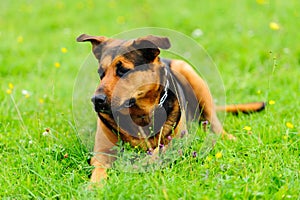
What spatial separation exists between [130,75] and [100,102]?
0.31m

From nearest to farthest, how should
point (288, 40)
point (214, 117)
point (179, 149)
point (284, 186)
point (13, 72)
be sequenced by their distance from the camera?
1. point (284, 186)
2. point (179, 149)
3. point (214, 117)
4. point (13, 72)
5. point (288, 40)

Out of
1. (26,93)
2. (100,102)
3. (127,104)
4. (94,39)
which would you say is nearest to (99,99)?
(100,102)

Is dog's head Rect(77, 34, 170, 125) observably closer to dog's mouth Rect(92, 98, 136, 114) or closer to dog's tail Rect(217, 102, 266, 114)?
dog's mouth Rect(92, 98, 136, 114)

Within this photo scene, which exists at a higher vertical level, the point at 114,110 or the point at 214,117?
the point at 114,110

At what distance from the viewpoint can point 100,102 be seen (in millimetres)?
3314

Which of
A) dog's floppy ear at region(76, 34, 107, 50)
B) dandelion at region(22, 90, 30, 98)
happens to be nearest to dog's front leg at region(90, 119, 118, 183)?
dog's floppy ear at region(76, 34, 107, 50)

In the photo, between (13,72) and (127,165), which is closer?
(127,165)

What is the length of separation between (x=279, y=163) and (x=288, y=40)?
12.5 ft

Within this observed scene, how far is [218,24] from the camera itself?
7625mm

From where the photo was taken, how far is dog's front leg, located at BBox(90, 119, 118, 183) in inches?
136

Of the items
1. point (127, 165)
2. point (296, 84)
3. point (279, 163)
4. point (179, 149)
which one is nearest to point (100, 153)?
point (127, 165)

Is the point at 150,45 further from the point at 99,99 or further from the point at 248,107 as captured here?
the point at 248,107

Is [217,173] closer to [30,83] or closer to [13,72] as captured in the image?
[30,83]

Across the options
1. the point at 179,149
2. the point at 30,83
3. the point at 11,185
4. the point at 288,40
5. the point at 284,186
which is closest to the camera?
the point at 284,186
